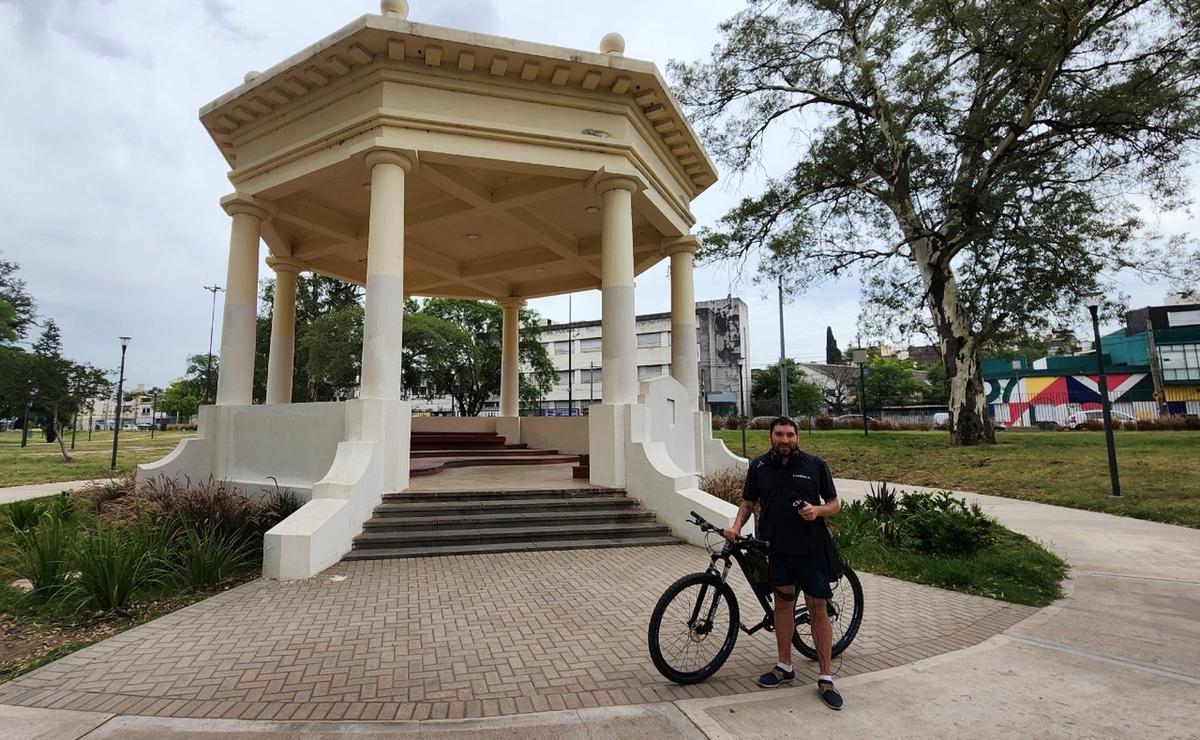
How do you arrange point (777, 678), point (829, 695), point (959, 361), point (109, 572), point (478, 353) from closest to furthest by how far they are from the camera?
point (829, 695), point (777, 678), point (109, 572), point (959, 361), point (478, 353)

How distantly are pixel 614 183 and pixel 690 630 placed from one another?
7072mm

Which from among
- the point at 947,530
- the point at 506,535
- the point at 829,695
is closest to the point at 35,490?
the point at 506,535

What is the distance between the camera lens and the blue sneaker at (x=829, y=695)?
3109 millimetres

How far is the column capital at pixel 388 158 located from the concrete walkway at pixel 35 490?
1026 centimetres

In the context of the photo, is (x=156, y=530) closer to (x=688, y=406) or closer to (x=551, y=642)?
(x=551, y=642)

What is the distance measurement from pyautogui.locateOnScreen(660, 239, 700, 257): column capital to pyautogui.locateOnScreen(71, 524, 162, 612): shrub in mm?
9760

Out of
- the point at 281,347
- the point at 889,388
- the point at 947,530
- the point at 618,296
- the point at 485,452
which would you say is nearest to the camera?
the point at 947,530

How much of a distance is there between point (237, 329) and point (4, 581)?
4.59m

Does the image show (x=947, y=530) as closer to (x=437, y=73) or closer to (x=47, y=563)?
(x=437, y=73)

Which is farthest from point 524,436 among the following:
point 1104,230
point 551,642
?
point 1104,230

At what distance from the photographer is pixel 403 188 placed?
8.19 m

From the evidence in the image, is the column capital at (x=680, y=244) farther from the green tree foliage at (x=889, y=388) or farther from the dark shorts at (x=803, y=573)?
the green tree foliage at (x=889, y=388)

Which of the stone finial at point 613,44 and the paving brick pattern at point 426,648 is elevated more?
the stone finial at point 613,44

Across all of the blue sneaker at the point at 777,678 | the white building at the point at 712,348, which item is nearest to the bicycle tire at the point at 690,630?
the blue sneaker at the point at 777,678
